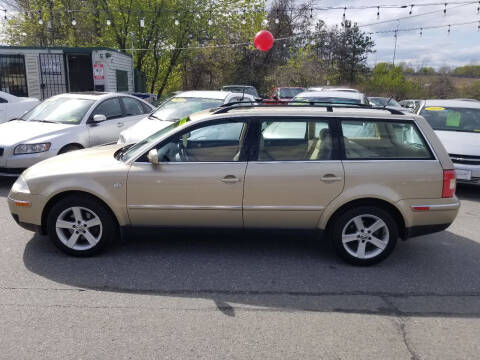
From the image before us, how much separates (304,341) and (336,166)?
69.9 inches

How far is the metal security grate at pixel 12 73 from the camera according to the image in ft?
58.2

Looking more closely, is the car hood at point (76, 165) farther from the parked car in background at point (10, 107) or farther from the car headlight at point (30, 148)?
the parked car in background at point (10, 107)

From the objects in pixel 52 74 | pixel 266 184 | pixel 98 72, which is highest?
pixel 98 72

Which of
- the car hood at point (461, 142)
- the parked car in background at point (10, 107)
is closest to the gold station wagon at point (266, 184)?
the car hood at point (461, 142)

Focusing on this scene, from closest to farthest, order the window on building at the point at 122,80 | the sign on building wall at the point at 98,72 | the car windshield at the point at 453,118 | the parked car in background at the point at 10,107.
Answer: the car windshield at the point at 453,118 < the parked car in background at the point at 10,107 < the sign on building wall at the point at 98,72 < the window on building at the point at 122,80

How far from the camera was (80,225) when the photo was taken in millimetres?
4266

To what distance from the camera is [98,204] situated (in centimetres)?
421

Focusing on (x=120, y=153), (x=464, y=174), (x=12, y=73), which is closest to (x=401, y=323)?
(x=120, y=153)

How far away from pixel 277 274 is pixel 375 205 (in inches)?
47.4

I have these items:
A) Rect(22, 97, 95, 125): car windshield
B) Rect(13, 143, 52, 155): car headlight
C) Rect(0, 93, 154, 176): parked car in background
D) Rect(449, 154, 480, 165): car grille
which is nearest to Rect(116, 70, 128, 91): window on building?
Rect(0, 93, 154, 176): parked car in background

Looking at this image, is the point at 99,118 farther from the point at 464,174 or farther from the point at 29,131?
the point at 464,174

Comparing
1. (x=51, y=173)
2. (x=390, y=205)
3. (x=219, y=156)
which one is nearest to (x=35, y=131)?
(x=51, y=173)

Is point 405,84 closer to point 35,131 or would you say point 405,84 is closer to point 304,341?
point 35,131

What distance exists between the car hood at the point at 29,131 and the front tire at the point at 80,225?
331cm
